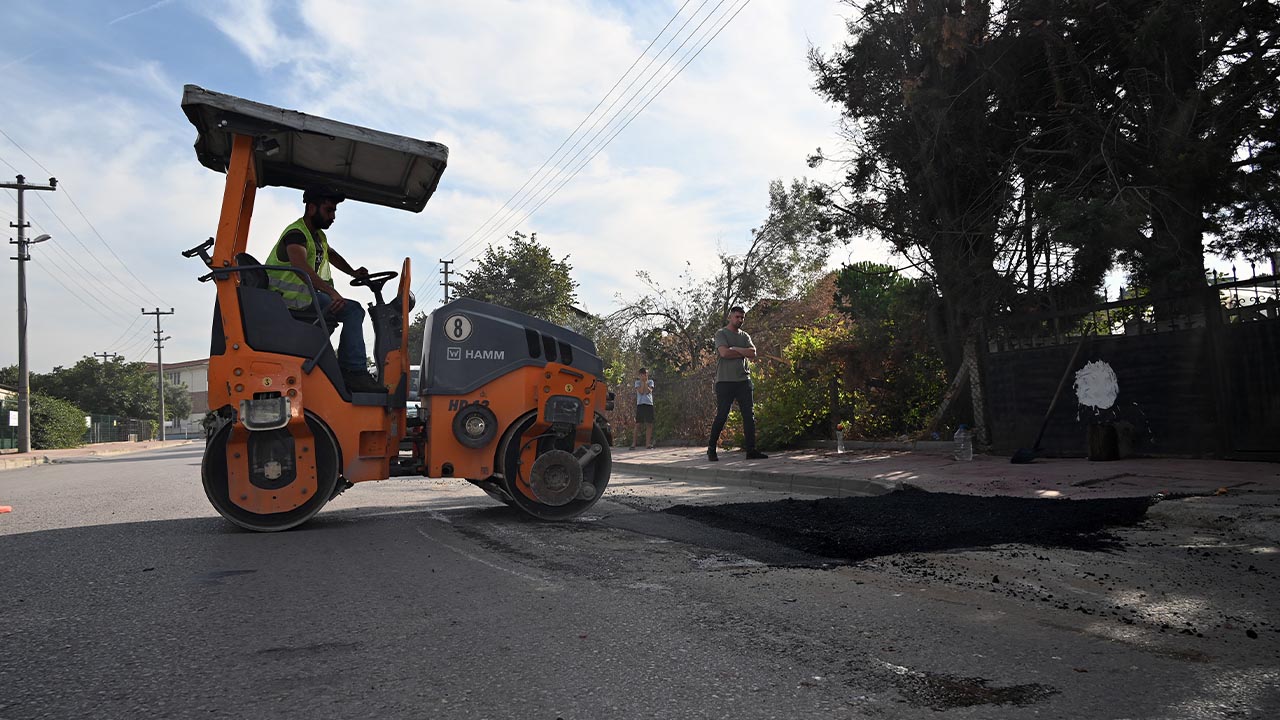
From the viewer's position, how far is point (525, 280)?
38.8 m

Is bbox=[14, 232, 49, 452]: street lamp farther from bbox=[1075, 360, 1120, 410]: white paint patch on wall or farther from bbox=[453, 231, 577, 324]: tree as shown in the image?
bbox=[1075, 360, 1120, 410]: white paint patch on wall

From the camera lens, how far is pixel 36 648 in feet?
9.92

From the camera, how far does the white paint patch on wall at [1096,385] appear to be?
9000mm

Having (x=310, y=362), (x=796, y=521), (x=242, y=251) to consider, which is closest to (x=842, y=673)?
(x=796, y=521)

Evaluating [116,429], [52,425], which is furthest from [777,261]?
[116,429]

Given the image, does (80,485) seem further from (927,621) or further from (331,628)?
(927,621)

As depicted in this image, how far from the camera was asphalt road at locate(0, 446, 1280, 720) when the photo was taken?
249 cm

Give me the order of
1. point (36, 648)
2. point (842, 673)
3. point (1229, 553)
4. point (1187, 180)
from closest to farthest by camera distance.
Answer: point (842, 673) → point (36, 648) → point (1229, 553) → point (1187, 180)

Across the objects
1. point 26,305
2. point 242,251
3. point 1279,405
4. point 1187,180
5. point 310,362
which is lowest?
point 1279,405

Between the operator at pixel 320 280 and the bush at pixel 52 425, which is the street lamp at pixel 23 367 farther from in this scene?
the operator at pixel 320 280

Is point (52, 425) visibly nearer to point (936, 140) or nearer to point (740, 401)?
point (740, 401)

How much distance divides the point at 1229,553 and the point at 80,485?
42.9ft

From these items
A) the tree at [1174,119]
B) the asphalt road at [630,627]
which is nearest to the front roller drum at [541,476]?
the asphalt road at [630,627]

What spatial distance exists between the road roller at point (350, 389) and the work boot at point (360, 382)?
0.05 metres
